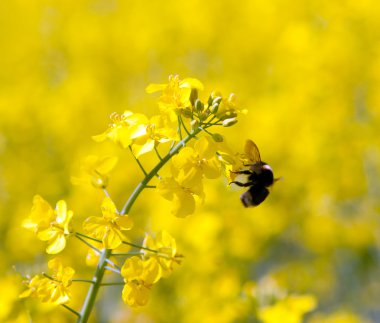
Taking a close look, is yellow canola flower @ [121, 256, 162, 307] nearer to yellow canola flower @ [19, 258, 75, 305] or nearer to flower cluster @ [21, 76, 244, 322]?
flower cluster @ [21, 76, 244, 322]

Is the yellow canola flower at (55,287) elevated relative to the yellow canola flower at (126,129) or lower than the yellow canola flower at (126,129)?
lower

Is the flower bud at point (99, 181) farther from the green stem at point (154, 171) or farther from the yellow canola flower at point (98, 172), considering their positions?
the green stem at point (154, 171)

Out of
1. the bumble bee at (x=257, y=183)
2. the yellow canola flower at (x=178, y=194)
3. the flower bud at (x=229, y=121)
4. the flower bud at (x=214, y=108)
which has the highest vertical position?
the bumble bee at (x=257, y=183)

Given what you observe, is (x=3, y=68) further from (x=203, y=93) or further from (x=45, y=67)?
(x=203, y=93)

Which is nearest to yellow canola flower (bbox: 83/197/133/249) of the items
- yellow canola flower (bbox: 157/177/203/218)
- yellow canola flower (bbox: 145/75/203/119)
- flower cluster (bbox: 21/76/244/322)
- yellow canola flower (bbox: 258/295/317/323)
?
flower cluster (bbox: 21/76/244/322)

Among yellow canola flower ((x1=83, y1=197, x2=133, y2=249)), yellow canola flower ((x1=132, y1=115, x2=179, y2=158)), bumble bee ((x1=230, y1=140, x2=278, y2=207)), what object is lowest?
yellow canola flower ((x1=83, y1=197, x2=133, y2=249))

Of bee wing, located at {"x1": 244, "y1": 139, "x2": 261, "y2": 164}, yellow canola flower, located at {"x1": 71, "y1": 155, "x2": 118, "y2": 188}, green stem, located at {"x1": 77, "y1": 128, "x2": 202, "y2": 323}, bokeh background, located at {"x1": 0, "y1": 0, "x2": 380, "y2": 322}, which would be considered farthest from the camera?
bokeh background, located at {"x1": 0, "y1": 0, "x2": 380, "y2": 322}

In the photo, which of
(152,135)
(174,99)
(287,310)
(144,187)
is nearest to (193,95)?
(174,99)

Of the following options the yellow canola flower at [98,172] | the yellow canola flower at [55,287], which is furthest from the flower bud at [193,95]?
the yellow canola flower at [55,287]

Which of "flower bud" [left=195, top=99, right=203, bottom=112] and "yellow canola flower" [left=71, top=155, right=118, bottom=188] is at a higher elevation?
"flower bud" [left=195, top=99, right=203, bottom=112]
